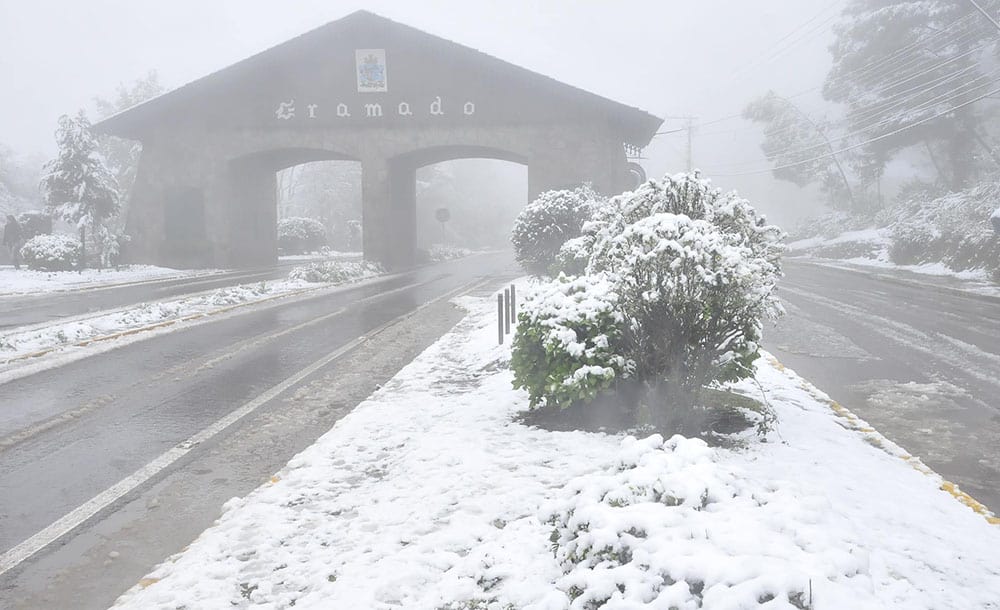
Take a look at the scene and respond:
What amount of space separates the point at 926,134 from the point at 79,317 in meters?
48.9

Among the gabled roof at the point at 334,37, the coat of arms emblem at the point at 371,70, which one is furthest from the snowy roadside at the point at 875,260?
the coat of arms emblem at the point at 371,70

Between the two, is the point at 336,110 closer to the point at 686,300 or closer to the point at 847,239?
the point at 686,300

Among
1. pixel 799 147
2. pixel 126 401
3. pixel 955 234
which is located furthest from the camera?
pixel 799 147

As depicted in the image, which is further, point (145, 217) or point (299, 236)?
point (299, 236)

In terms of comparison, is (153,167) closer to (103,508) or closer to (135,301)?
(135,301)

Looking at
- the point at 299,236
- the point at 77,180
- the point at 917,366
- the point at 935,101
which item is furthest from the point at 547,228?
the point at 935,101

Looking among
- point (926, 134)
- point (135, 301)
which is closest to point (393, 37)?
point (135, 301)

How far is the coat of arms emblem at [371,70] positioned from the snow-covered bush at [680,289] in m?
26.2

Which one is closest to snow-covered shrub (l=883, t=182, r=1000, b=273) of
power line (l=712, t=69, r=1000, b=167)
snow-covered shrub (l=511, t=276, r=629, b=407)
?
power line (l=712, t=69, r=1000, b=167)

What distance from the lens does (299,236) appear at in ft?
162

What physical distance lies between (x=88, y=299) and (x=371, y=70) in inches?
678

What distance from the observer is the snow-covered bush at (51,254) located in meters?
25.9

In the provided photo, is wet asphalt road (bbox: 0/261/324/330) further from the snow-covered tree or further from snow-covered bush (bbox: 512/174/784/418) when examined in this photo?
the snow-covered tree

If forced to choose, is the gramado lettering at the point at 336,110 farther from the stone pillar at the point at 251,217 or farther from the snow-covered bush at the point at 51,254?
the snow-covered bush at the point at 51,254
